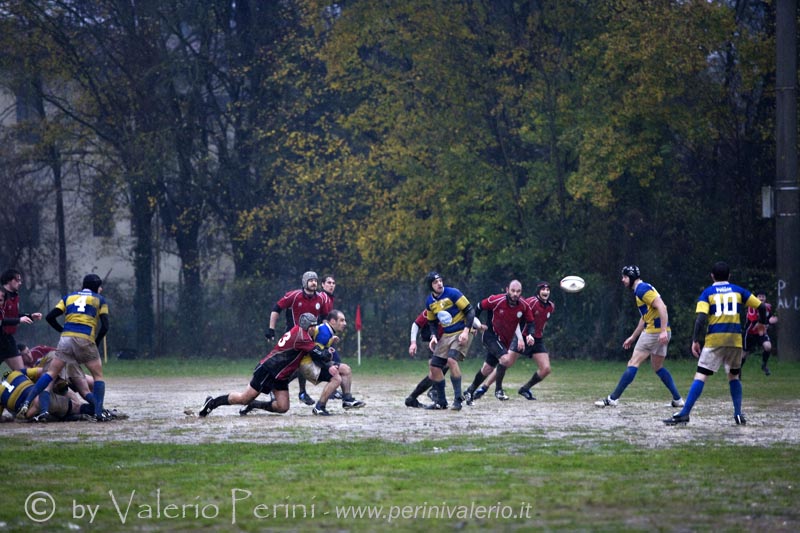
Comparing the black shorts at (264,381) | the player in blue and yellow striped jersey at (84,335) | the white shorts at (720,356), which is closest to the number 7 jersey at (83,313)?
the player in blue and yellow striped jersey at (84,335)

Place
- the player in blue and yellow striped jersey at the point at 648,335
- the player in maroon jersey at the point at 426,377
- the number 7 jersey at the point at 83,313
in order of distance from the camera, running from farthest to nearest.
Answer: the player in maroon jersey at the point at 426,377 → the player in blue and yellow striped jersey at the point at 648,335 → the number 7 jersey at the point at 83,313

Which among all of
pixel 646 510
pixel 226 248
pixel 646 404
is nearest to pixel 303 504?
pixel 646 510

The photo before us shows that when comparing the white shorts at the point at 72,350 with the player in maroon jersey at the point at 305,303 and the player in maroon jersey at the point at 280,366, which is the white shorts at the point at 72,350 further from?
the player in maroon jersey at the point at 305,303

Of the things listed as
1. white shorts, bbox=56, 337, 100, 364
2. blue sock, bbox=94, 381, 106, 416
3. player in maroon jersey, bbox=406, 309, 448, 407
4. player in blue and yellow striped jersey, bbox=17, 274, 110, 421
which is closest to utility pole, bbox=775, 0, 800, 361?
player in maroon jersey, bbox=406, 309, 448, 407

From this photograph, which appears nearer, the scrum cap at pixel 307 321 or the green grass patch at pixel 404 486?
the green grass patch at pixel 404 486

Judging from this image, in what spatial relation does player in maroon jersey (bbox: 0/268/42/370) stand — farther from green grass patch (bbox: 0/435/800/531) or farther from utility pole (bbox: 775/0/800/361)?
utility pole (bbox: 775/0/800/361)

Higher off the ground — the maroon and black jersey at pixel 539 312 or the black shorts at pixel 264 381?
the maroon and black jersey at pixel 539 312

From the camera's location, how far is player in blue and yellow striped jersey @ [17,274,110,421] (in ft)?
52.9

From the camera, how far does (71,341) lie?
1611cm

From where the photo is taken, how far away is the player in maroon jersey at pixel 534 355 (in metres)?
20.1

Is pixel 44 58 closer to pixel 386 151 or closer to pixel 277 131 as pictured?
pixel 277 131

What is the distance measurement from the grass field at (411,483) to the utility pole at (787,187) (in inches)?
617

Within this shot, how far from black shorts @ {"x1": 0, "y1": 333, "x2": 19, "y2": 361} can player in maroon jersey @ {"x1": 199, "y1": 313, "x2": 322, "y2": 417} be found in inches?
135

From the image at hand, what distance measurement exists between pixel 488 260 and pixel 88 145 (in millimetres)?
14971
